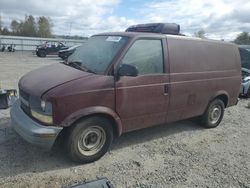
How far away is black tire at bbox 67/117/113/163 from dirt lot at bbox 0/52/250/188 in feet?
0.45

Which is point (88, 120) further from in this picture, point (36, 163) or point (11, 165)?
point (11, 165)

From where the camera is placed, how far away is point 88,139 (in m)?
4.23

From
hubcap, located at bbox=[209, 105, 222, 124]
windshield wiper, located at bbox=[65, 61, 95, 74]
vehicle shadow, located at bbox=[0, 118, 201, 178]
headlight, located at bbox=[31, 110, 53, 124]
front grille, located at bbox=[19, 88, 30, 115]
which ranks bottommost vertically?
vehicle shadow, located at bbox=[0, 118, 201, 178]

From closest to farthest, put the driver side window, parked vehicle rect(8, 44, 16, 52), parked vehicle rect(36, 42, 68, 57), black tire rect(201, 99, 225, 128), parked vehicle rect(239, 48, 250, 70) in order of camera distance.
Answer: the driver side window
black tire rect(201, 99, 225, 128)
parked vehicle rect(239, 48, 250, 70)
parked vehicle rect(36, 42, 68, 57)
parked vehicle rect(8, 44, 16, 52)

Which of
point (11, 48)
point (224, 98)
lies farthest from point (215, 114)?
point (11, 48)

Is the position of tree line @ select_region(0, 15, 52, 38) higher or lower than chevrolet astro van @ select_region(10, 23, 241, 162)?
higher

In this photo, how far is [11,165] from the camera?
4.01 metres

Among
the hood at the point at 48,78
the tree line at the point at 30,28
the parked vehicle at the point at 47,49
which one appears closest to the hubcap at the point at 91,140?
the hood at the point at 48,78

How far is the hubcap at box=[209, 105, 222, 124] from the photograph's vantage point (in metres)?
6.22

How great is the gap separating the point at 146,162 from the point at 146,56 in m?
1.76

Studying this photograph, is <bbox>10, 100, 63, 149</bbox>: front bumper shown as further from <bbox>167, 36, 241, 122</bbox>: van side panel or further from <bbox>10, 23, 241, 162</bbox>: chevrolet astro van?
<bbox>167, 36, 241, 122</bbox>: van side panel

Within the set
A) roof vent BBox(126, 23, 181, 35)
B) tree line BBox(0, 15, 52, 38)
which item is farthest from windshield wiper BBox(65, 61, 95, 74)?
tree line BBox(0, 15, 52, 38)

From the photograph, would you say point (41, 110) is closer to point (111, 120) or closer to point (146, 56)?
point (111, 120)

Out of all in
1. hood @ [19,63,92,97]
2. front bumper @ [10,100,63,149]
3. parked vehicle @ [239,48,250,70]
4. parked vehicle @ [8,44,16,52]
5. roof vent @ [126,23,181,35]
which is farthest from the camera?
parked vehicle @ [8,44,16,52]
